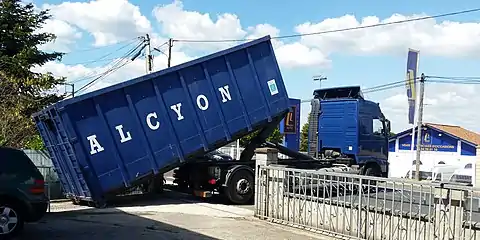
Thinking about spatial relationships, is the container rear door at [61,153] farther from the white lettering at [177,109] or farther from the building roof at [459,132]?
the building roof at [459,132]

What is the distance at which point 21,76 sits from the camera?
2230cm

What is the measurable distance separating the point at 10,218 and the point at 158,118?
4.95m

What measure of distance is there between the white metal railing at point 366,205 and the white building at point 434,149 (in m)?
33.2

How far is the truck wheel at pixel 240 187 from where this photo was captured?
15.6m

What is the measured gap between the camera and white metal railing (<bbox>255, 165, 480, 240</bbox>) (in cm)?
862

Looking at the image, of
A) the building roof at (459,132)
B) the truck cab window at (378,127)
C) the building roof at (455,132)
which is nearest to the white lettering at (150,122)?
the truck cab window at (378,127)

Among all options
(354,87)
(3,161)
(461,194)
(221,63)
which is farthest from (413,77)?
(3,161)

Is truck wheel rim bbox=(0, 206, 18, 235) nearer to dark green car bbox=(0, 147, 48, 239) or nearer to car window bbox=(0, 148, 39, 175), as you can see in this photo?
dark green car bbox=(0, 147, 48, 239)

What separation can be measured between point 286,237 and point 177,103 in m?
5.06

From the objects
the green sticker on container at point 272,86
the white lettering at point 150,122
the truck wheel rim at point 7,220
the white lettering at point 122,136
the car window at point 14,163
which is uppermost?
the green sticker on container at point 272,86

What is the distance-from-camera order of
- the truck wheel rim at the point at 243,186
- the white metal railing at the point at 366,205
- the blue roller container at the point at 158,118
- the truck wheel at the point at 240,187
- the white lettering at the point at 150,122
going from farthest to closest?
the truck wheel rim at the point at 243,186 < the truck wheel at the point at 240,187 < the white lettering at the point at 150,122 < the blue roller container at the point at 158,118 < the white metal railing at the point at 366,205

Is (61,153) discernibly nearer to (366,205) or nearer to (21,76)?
(366,205)

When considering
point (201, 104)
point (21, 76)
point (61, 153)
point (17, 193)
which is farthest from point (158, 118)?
point (21, 76)

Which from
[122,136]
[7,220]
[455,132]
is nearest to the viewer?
[7,220]
